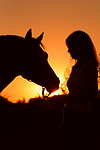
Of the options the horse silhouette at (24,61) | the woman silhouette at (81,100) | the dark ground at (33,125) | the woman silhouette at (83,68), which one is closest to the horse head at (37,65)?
the horse silhouette at (24,61)

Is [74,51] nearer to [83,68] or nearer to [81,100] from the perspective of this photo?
[83,68]

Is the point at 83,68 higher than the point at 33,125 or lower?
higher

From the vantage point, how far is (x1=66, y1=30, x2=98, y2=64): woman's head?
3.37m

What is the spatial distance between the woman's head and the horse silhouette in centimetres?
58

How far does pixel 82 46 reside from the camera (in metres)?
3.40

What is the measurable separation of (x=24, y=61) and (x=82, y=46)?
882 millimetres

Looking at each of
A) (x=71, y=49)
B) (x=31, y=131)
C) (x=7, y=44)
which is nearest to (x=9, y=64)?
(x=7, y=44)

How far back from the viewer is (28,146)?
752 cm

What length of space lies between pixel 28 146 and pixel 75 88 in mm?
4732

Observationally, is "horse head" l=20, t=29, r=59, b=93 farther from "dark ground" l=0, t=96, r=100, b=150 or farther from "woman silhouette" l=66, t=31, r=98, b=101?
"dark ground" l=0, t=96, r=100, b=150

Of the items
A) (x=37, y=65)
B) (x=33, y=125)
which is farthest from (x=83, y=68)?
(x=33, y=125)

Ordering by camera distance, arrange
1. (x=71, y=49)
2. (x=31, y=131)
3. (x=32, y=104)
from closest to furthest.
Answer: (x=71, y=49) → (x=31, y=131) → (x=32, y=104)

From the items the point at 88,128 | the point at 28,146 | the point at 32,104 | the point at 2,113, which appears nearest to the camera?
the point at 88,128

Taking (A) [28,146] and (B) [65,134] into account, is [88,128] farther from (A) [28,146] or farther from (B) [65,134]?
(A) [28,146]
